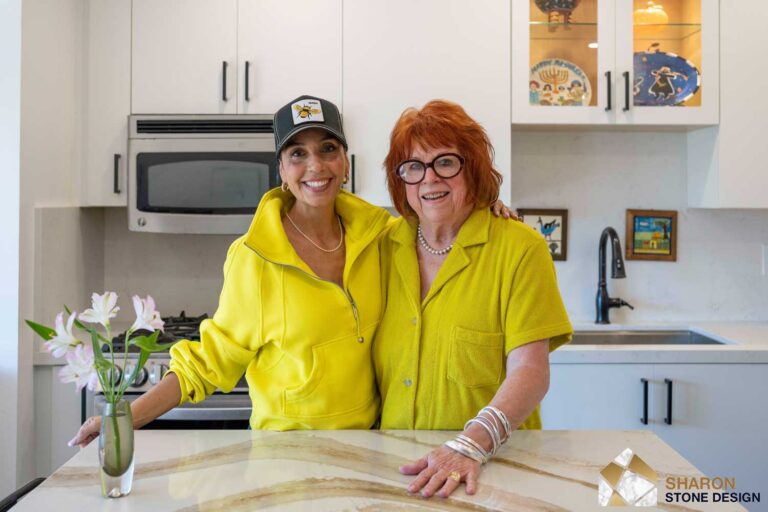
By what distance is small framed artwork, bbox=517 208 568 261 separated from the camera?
128 inches

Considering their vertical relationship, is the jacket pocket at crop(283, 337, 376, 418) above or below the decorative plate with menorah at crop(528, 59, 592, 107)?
below

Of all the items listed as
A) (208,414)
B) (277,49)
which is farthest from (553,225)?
(208,414)

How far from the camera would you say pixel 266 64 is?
2.90 m

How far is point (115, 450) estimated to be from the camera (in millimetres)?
1171

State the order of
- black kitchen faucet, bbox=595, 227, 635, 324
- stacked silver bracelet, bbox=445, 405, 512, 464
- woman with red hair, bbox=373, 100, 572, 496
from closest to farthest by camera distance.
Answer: stacked silver bracelet, bbox=445, 405, 512, 464, woman with red hair, bbox=373, 100, 572, 496, black kitchen faucet, bbox=595, 227, 635, 324

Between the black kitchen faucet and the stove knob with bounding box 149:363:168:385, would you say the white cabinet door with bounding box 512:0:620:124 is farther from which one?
the stove knob with bounding box 149:363:168:385

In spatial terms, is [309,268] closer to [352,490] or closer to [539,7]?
[352,490]

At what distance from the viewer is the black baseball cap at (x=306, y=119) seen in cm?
161

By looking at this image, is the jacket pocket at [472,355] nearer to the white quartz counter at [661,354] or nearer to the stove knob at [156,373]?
the white quartz counter at [661,354]

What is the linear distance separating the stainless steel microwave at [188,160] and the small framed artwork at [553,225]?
1091 mm

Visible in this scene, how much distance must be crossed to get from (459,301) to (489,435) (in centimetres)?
32

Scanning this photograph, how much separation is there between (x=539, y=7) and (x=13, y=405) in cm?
234

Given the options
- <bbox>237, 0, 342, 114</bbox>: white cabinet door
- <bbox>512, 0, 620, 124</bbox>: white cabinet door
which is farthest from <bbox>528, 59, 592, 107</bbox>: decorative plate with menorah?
<bbox>237, 0, 342, 114</bbox>: white cabinet door

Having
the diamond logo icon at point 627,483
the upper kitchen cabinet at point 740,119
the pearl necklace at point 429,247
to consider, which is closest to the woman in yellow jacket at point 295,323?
the pearl necklace at point 429,247
